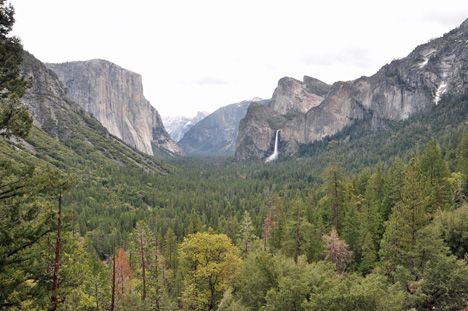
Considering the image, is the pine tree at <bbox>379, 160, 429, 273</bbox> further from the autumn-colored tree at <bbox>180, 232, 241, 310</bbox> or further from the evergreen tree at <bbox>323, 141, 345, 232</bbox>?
the autumn-colored tree at <bbox>180, 232, 241, 310</bbox>

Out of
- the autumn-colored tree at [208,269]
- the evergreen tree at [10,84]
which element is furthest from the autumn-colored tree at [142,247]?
the evergreen tree at [10,84]

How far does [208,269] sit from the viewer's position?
24.6 meters

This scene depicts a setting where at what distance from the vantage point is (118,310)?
20109 mm

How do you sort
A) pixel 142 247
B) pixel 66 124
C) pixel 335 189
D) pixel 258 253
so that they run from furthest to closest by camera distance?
pixel 66 124, pixel 335 189, pixel 142 247, pixel 258 253

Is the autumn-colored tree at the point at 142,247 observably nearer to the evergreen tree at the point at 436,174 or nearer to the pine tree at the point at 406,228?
the pine tree at the point at 406,228

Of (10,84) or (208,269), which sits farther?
(208,269)

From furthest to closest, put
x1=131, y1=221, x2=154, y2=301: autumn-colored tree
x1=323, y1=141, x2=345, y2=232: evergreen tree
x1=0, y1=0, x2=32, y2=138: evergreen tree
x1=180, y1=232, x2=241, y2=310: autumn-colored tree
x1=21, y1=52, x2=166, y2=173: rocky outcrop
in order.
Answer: x1=21, y1=52, x2=166, y2=173: rocky outcrop → x1=323, y1=141, x2=345, y2=232: evergreen tree → x1=180, y1=232, x2=241, y2=310: autumn-colored tree → x1=131, y1=221, x2=154, y2=301: autumn-colored tree → x1=0, y1=0, x2=32, y2=138: evergreen tree

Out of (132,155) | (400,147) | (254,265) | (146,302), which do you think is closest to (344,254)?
(254,265)

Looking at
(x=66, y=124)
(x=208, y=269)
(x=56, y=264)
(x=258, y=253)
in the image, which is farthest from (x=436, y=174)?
(x=66, y=124)

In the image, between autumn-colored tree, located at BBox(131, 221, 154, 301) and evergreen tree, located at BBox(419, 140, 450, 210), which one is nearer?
autumn-colored tree, located at BBox(131, 221, 154, 301)

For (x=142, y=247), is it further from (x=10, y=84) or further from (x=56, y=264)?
(x=10, y=84)

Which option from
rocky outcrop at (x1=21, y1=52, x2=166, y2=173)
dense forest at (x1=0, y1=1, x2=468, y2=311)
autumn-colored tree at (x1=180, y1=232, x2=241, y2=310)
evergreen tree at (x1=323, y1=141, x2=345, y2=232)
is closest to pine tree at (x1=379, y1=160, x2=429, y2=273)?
dense forest at (x1=0, y1=1, x2=468, y2=311)

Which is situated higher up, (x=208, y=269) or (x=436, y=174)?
(x=436, y=174)

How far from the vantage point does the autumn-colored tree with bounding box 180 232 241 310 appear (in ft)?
80.9
